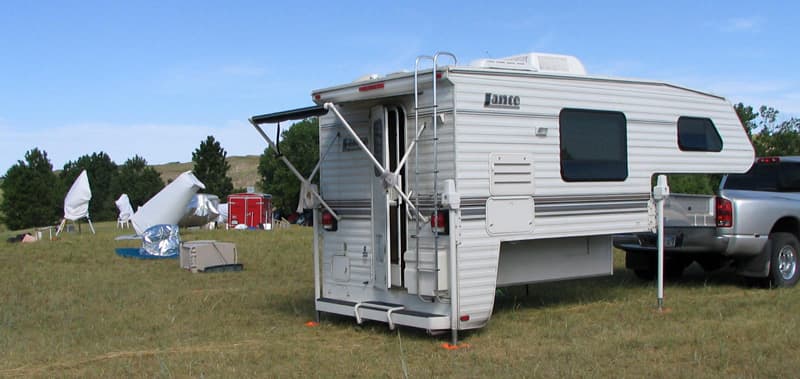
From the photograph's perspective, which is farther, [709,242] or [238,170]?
[238,170]

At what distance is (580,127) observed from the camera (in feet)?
28.3

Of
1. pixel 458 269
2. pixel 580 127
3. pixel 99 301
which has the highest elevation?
pixel 580 127

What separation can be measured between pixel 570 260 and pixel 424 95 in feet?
8.61

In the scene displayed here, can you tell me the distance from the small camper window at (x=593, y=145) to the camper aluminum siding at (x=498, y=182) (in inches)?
2.5


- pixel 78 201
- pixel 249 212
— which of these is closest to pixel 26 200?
pixel 249 212

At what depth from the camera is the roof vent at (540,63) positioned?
816 cm

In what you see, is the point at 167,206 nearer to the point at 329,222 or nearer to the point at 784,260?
the point at 329,222

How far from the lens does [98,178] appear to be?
88250mm

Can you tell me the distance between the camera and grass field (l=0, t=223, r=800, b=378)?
21.5 ft

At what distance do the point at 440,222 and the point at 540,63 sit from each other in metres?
2.17

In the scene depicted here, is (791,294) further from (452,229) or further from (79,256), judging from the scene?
(79,256)

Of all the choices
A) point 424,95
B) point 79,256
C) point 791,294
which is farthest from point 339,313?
point 79,256

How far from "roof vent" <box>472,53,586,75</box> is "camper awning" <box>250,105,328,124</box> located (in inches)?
63.5

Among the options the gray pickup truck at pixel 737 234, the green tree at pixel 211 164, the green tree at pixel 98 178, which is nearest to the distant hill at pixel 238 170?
the green tree at pixel 98 178
